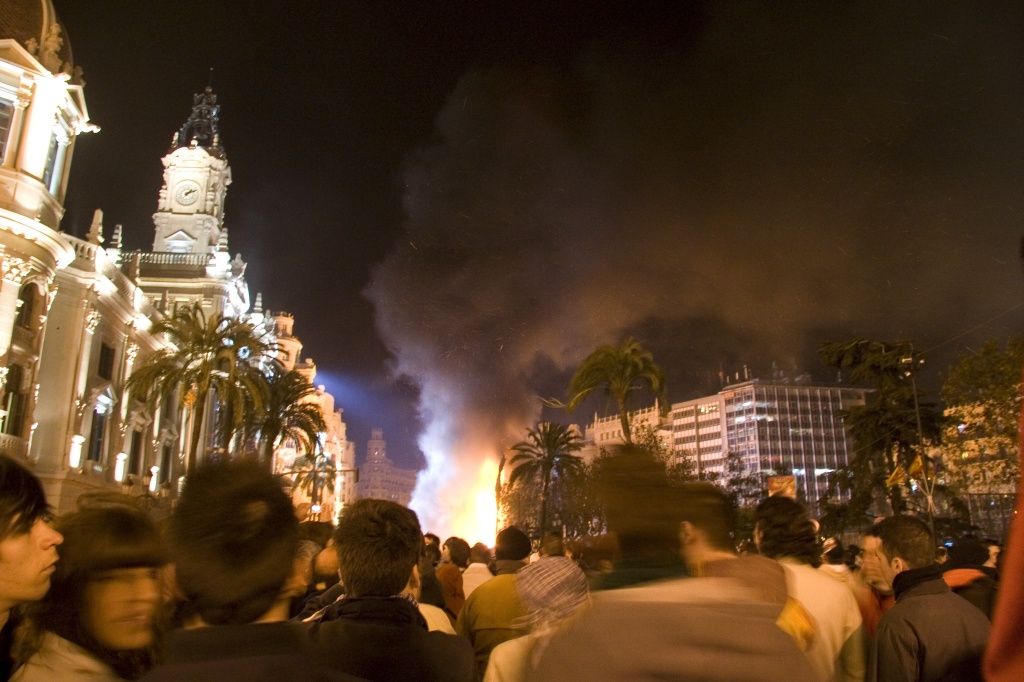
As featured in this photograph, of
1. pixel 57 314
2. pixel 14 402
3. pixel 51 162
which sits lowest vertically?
pixel 14 402

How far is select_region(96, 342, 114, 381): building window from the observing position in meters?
37.2

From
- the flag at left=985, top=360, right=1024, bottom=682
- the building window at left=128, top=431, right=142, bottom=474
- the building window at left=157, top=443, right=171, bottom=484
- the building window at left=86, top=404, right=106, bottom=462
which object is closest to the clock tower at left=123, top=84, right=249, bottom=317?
the building window at left=157, top=443, right=171, bottom=484

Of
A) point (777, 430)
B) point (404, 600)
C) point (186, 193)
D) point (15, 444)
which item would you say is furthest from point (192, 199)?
point (777, 430)

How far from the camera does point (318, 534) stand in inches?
308

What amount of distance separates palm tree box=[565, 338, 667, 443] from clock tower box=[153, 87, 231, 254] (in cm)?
3545

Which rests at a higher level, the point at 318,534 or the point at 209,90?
the point at 209,90

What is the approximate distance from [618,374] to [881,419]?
1354 centimetres

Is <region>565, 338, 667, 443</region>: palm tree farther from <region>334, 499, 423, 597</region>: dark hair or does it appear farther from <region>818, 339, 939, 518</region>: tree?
<region>334, 499, 423, 597</region>: dark hair

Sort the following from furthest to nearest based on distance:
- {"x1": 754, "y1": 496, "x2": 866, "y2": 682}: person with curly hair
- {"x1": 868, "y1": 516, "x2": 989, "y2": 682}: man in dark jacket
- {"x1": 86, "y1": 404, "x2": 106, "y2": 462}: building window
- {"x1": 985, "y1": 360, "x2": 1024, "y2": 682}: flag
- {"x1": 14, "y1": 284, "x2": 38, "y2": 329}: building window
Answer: {"x1": 86, "y1": 404, "x2": 106, "y2": 462}: building window < {"x1": 14, "y1": 284, "x2": 38, "y2": 329}: building window < {"x1": 754, "y1": 496, "x2": 866, "y2": 682}: person with curly hair < {"x1": 868, "y1": 516, "x2": 989, "y2": 682}: man in dark jacket < {"x1": 985, "y1": 360, "x2": 1024, "y2": 682}: flag

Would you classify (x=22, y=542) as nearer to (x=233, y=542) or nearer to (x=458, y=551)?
(x=233, y=542)

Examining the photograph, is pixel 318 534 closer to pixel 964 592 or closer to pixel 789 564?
pixel 789 564

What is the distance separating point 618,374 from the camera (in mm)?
34469

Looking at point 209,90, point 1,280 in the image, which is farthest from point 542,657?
point 209,90

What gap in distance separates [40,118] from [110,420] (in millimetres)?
14771
